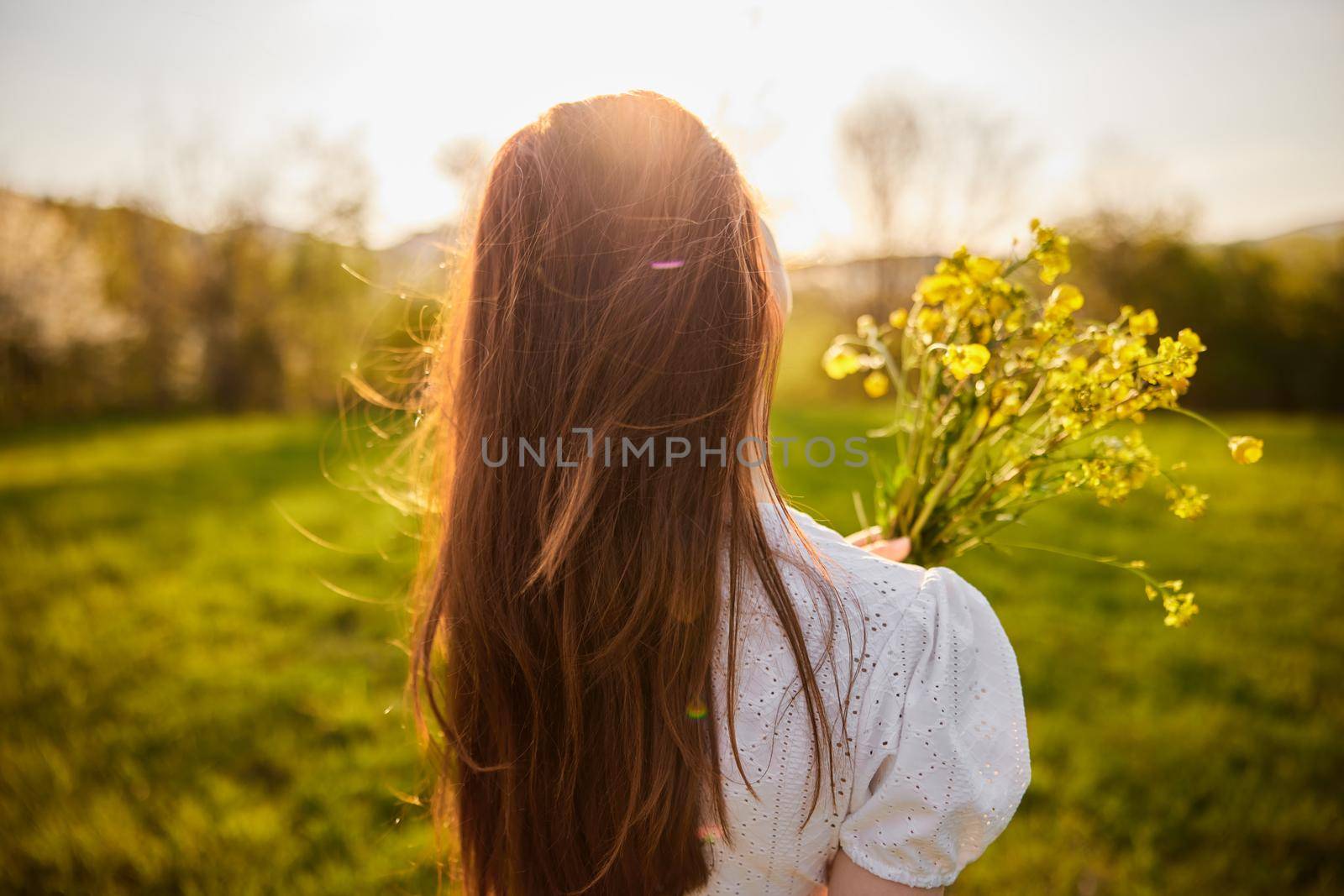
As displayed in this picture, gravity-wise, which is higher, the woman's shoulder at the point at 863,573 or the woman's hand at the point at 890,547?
the woman's shoulder at the point at 863,573

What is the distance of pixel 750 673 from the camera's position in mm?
1029

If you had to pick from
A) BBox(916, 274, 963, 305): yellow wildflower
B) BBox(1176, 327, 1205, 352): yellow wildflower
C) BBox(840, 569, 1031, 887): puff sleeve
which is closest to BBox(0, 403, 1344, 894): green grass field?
BBox(840, 569, 1031, 887): puff sleeve

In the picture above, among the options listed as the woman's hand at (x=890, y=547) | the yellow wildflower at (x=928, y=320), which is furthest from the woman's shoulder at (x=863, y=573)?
the yellow wildflower at (x=928, y=320)

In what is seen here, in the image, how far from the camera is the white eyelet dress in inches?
38.2

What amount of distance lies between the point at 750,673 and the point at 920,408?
0.66 metres

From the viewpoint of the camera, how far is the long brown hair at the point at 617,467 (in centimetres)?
99

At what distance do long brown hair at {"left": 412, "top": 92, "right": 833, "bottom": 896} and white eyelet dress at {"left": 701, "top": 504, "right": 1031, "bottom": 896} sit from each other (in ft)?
0.12

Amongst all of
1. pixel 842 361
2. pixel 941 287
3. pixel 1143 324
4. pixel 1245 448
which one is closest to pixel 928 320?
pixel 941 287

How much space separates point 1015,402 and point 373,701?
11.4 ft

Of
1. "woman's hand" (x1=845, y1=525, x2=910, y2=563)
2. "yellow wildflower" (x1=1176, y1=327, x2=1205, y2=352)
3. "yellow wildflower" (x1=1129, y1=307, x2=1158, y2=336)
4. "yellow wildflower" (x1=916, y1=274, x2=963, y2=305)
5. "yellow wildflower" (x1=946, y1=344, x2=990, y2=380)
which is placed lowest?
"woman's hand" (x1=845, y1=525, x2=910, y2=563)

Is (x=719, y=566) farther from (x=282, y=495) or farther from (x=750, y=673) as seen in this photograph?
(x=282, y=495)

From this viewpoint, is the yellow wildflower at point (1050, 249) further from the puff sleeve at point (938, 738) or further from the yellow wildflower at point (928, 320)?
the puff sleeve at point (938, 738)

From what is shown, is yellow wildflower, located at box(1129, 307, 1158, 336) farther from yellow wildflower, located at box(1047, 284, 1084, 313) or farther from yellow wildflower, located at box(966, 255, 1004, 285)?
yellow wildflower, located at box(966, 255, 1004, 285)

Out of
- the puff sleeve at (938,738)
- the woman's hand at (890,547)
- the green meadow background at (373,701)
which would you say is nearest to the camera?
the puff sleeve at (938,738)
